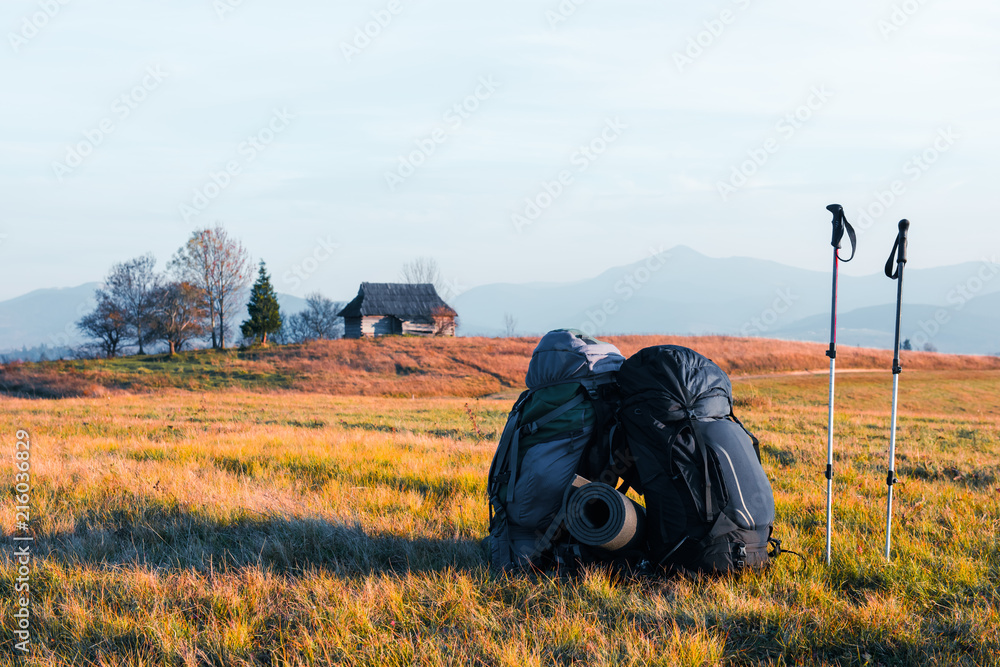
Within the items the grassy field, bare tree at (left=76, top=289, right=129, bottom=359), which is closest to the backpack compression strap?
the grassy field

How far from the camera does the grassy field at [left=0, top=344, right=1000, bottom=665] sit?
312cm

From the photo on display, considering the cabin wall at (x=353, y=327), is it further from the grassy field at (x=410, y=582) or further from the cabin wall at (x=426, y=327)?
the grassy field at (x=410, y=582)

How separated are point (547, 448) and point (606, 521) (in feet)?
1.95

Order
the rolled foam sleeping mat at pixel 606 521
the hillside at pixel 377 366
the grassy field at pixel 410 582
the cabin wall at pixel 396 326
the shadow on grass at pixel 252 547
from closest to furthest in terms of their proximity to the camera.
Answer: the grassy field at pixel 410 582, the rolled foam sleeping mat at pixel 606 521, the shadow on grass at pixel 252 547, the hillside at pixel 377 366, the cabin wall at pixel 396 326

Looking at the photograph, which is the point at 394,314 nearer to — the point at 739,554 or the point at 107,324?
the point at 107,324

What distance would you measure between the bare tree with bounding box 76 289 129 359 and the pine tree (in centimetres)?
1410

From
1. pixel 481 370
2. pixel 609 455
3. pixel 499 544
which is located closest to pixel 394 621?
pixel 499 544

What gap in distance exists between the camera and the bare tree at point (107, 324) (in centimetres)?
6669

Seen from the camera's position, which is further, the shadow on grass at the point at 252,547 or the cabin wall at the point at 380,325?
the cabin wall at the point at 380,325

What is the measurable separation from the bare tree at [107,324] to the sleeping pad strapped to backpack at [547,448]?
74948 millimetres

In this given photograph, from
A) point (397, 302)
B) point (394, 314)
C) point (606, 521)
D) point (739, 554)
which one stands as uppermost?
point (397, 302)

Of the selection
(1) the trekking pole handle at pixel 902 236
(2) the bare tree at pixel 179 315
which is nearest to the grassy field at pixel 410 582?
(1) the trekking pole handle at pixel 902 236

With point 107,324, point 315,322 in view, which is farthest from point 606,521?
point 315,322

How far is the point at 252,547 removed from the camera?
4.57 metres
